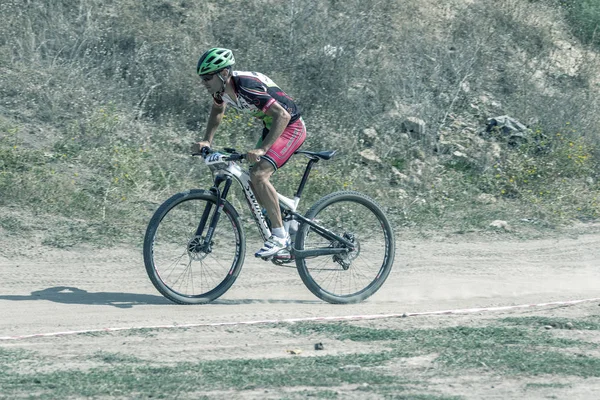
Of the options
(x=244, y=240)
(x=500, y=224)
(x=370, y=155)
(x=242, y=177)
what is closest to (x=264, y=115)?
(x=242, y=177)

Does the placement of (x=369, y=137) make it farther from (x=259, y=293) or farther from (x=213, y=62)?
(x=213, y=62)

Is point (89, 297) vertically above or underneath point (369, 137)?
underneath

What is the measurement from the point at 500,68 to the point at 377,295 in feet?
26.3

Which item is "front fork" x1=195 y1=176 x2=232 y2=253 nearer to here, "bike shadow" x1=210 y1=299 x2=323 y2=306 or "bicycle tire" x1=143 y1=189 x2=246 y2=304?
"bicycle tire" x1=143 y1=189 x2=246 y2=304

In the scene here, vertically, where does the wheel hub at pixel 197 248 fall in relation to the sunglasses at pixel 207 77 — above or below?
below

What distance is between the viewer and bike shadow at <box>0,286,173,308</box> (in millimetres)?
7941

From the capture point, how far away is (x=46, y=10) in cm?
1423

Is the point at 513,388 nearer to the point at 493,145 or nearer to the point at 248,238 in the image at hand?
the point at 248,238

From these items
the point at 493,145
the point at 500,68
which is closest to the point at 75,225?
the point at 493,145

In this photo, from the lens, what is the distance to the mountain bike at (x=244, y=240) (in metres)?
7.84

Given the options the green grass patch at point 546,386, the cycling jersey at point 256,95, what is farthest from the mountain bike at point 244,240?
the green grass patch at point 546,386

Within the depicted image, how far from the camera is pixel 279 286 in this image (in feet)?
28.6

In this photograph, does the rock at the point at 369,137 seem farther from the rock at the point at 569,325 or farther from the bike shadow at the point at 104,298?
the rock at the point at 569,325

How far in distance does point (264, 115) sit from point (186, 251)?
140 cm
